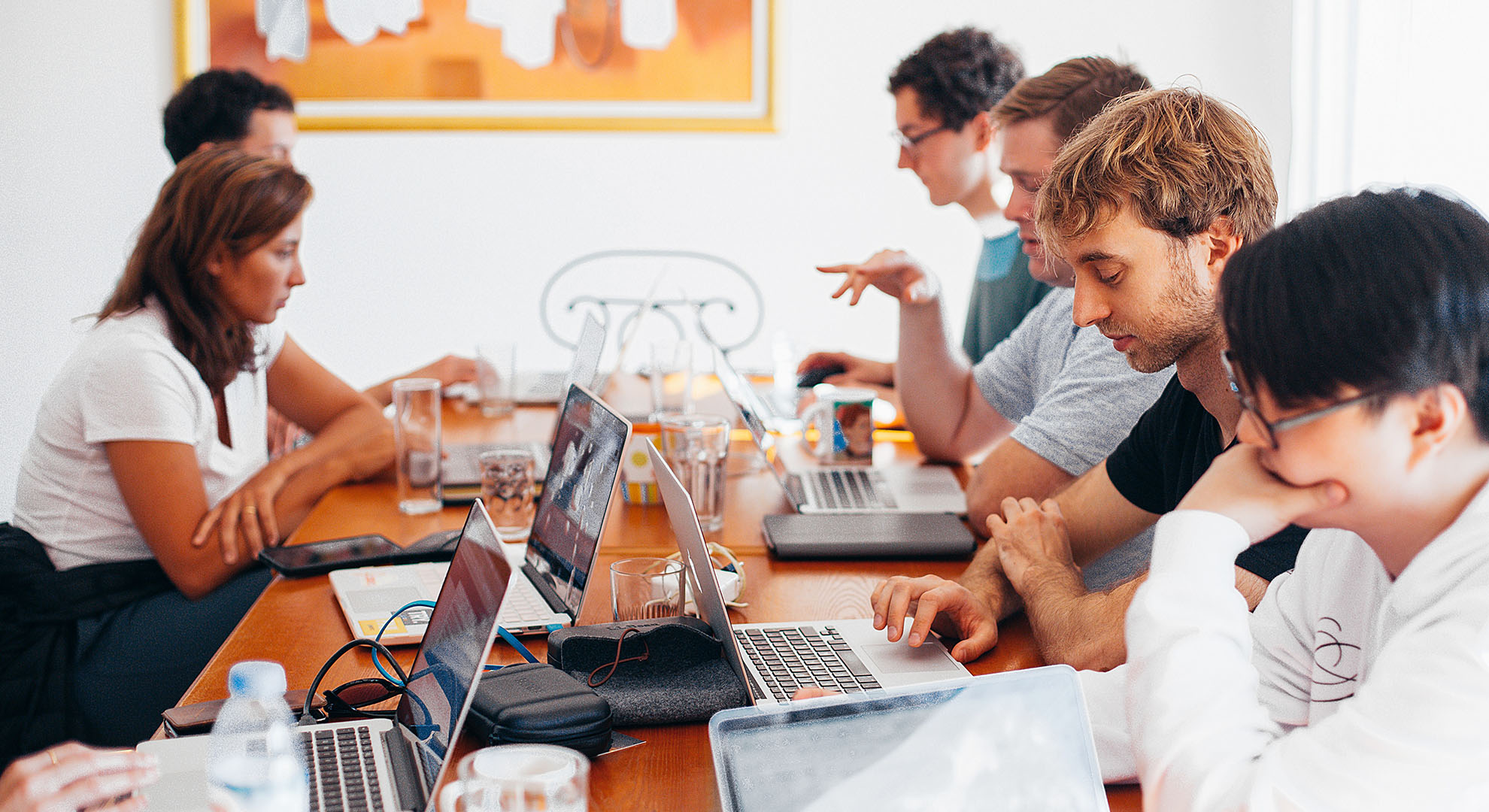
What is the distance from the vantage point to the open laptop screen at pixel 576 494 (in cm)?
134

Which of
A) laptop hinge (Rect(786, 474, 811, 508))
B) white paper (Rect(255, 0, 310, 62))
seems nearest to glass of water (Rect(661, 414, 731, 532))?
laptop hinge (Rect(786, 474, 811, 508))

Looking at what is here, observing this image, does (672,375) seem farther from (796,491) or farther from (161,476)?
(161,476)

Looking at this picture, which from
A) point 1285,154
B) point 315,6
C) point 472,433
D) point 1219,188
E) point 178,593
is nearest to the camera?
point 1219,188

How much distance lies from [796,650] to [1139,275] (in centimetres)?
56

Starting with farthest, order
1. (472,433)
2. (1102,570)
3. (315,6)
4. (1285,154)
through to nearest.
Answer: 1. (315,6)
2. (1285,154)
3. (472,433)
4. (1102,570)

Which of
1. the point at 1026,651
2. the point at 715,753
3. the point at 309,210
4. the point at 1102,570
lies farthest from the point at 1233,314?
the point at 309,210

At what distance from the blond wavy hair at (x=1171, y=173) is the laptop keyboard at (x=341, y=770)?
913 mm

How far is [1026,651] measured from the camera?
130 cm

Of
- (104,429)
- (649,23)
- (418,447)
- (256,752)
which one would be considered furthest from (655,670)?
(649,23)

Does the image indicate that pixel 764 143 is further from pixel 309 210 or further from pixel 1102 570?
pixel 1102 570

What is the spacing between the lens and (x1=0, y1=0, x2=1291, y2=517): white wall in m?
3.51

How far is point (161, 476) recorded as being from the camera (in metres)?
1.80

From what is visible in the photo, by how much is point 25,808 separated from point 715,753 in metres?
0.50

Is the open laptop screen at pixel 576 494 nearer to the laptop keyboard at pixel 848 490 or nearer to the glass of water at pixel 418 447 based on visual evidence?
the glass of water at pixel 418 447
